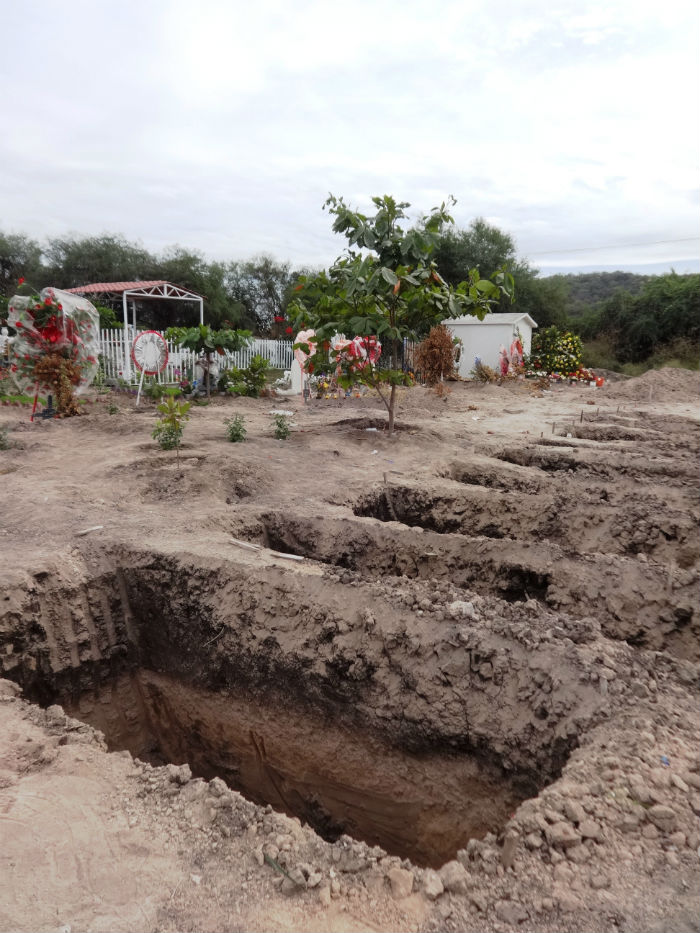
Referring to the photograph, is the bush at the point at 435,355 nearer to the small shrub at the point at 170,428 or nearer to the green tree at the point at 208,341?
the green tree at the point at 208,341

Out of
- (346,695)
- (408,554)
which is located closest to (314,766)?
(346,695)

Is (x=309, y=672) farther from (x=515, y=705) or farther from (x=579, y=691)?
(x=579, y=691)

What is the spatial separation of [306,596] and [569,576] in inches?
76.8

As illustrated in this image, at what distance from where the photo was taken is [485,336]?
2048 cm

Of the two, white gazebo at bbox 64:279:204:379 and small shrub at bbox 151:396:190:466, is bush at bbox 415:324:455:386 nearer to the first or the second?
white gazebo at bbox 64:279:204:379

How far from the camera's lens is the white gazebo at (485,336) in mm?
20312

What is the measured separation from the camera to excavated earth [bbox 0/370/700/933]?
2072 millimetres

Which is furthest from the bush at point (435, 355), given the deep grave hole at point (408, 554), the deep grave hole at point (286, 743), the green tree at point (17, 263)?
the green tree at point (17, 263)

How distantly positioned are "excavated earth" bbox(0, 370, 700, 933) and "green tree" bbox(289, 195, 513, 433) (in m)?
2.04

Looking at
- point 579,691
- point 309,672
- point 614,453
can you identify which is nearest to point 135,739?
point 309,672

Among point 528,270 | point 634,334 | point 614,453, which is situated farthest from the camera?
point 528,270

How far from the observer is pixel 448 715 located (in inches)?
133

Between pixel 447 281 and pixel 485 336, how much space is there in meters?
5.69

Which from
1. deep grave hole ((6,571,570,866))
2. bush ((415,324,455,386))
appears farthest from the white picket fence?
deep grave hole ((6,571,570,866))
